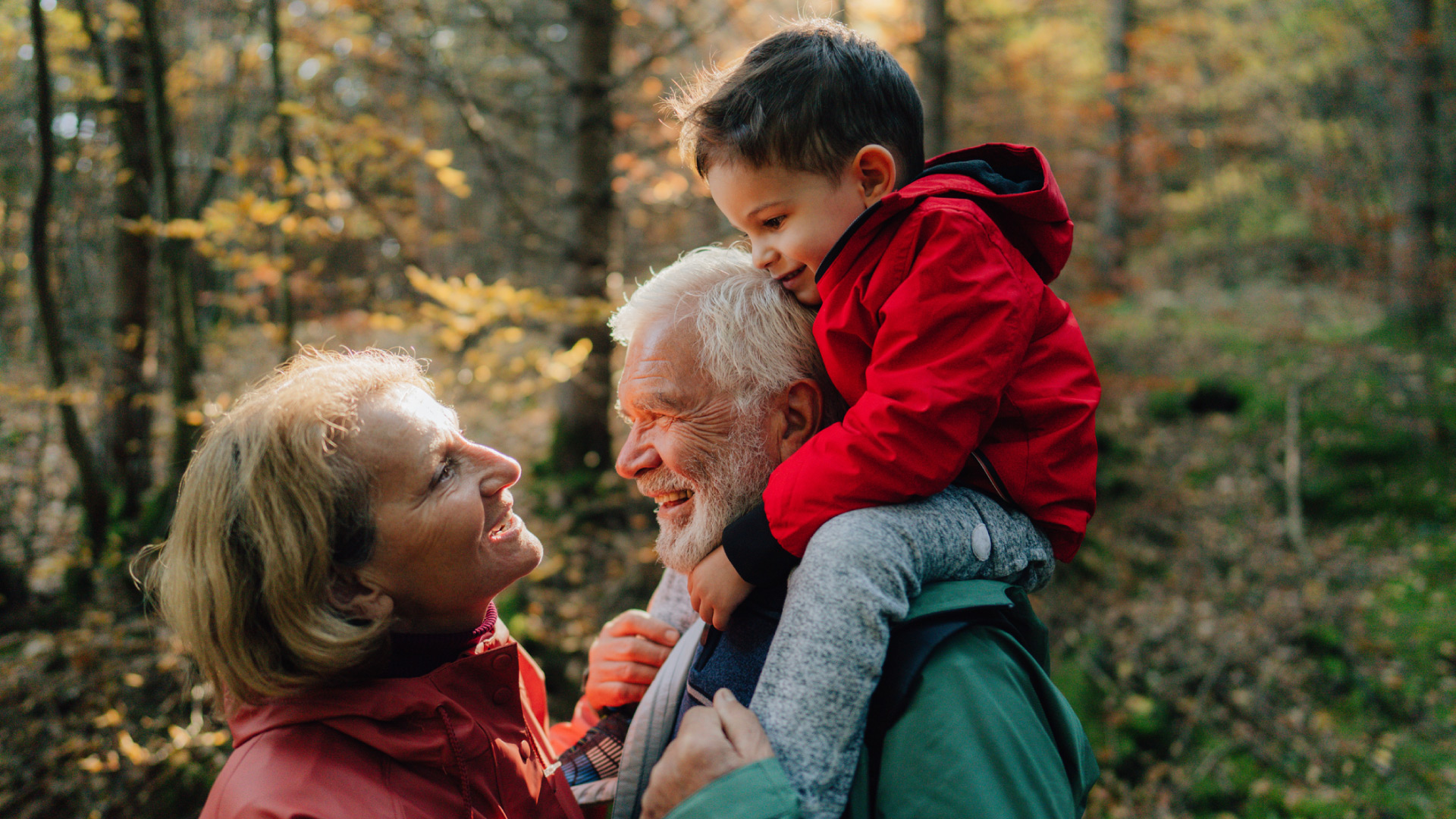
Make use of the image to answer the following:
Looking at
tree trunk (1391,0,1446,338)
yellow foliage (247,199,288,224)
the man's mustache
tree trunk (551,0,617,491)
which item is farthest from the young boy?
tree trunk (1391,0,1446,338)

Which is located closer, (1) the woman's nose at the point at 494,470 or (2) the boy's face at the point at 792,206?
(1) the woman's nose at the point at 494,470

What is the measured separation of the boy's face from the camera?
187 centimetres

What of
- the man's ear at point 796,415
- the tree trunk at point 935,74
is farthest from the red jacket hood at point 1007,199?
the tree trunk at point 935,74

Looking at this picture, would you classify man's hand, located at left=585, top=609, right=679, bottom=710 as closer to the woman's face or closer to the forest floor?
the woman's face

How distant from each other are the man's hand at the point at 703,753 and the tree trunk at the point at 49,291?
461 cm

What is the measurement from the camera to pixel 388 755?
4.83 ft

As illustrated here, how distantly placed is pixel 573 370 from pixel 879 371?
297 cm

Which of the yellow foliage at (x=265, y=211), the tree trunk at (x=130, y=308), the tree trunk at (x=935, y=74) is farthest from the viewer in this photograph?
the tree trunk at (x=935, y=74)

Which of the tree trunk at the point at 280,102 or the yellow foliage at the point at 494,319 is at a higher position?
the tree trunk at the point at 280,102

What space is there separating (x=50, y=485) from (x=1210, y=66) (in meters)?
15.1

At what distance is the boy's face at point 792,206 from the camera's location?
6.15ft

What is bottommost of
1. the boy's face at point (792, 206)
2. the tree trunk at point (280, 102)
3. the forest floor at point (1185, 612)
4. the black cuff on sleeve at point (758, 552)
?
the forest floor at point (1185, 612)

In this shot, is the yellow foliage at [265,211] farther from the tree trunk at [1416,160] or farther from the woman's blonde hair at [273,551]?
the tree trunk at [1416,160]

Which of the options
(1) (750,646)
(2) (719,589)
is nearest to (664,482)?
(2) (719,589)
